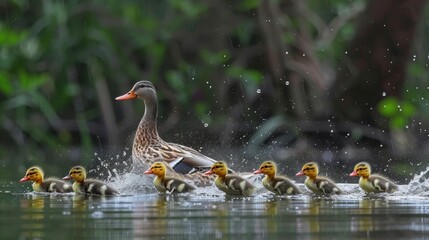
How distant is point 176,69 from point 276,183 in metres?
7.19

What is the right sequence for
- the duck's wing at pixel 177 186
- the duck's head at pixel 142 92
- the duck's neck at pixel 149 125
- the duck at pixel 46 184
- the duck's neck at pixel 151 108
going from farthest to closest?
1. the duck's head at pixel 142 92
2. the duck's neck at pixel 151 108
3. the duck's neck at pixel 149 125
4. the duck at pixel 46 184
5. the duck's wing at pixel 177 186

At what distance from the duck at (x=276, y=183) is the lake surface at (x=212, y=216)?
10 cm

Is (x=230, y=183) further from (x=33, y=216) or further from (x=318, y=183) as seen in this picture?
(x=33, y=216)

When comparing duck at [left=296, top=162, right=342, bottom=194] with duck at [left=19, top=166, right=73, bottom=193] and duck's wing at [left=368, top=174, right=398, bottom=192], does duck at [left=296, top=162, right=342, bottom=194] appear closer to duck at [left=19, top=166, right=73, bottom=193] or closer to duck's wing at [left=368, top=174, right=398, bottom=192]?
duck's wing at [left=368, top=174, right=398, bottom=192]

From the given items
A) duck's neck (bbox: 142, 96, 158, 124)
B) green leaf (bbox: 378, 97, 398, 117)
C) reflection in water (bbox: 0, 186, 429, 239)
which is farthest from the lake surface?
green leaf (bbox: 378, 97, 398, 117)

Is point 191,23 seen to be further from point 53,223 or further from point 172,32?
point 53,223

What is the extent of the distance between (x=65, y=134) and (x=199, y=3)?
262 cm

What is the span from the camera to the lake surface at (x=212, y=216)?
7158mm

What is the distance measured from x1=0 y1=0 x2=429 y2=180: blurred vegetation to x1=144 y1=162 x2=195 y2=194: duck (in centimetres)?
455

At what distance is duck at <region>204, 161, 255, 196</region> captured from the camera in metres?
9.99

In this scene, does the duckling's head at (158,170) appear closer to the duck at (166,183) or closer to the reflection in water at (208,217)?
the duck at (166,183)

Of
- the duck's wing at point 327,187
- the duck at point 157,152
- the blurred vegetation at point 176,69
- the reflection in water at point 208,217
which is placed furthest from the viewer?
the blurred vegetation at point 176,69

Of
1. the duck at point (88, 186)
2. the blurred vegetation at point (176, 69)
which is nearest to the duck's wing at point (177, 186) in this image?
the duck at point (88, 186)

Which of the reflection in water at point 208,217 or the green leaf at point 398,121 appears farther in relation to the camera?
the green leaf at point 398,121
